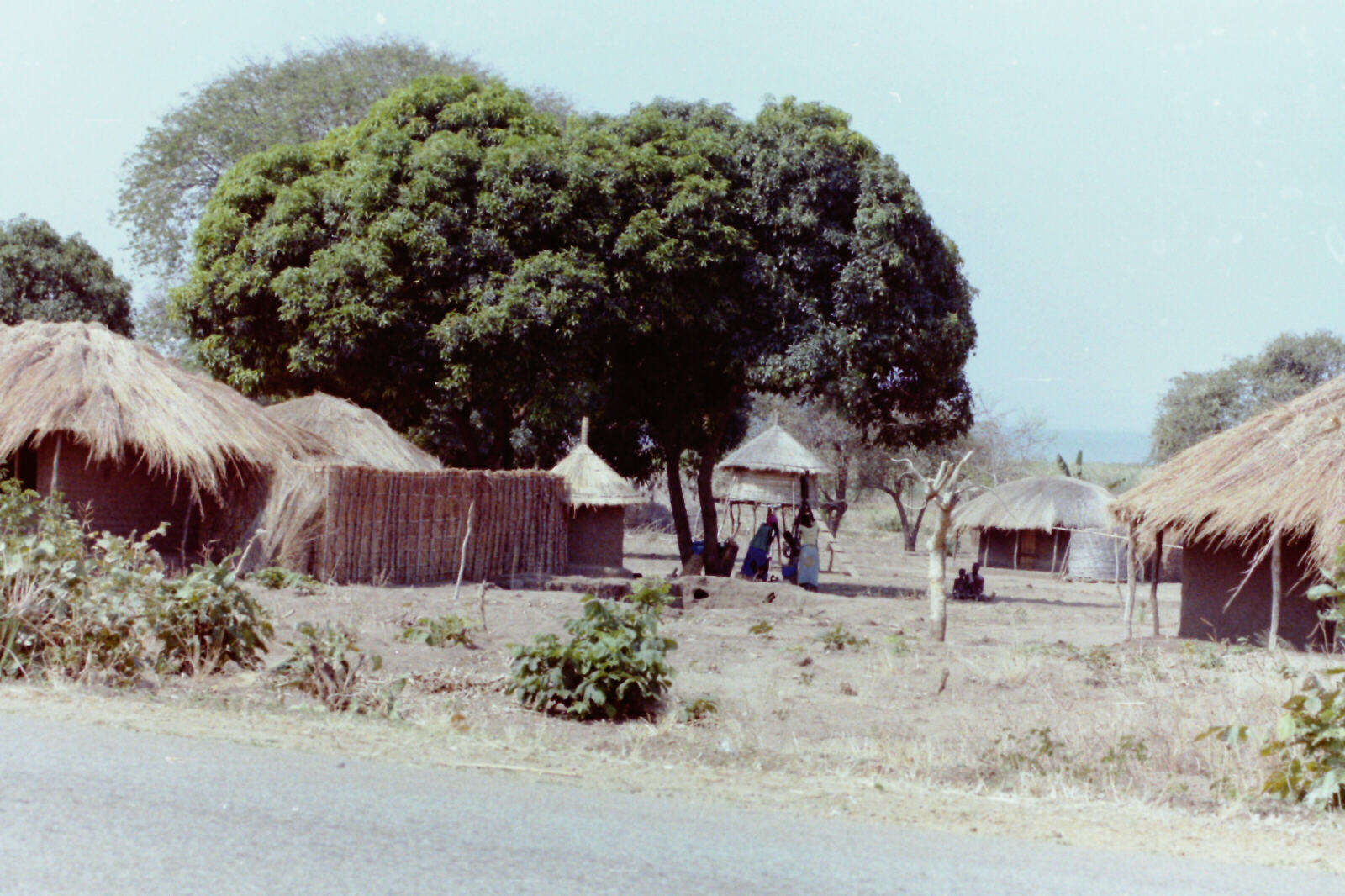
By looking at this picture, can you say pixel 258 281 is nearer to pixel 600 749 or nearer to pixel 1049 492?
pixel 600 749

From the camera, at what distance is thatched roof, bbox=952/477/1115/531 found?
3397 centimetres

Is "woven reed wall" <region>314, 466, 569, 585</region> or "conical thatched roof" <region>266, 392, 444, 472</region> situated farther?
"conical thatched roof" <region>266, 392, 444, 472</region>

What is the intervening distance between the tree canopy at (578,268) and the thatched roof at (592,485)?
1154 mm

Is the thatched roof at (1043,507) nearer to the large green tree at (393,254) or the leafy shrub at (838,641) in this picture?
the large green tree at (393,254)

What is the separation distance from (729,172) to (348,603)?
456 inches

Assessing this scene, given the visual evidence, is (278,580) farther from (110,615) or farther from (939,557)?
(939,557)

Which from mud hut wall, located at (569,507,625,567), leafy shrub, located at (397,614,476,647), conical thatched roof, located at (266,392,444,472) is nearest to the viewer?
leafy shrub, located at (397,614,476,647)

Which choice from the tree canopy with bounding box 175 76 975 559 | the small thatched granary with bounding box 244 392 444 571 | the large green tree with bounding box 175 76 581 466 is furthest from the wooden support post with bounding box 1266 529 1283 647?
the small thatched granary with bounding box 244 392 444 571

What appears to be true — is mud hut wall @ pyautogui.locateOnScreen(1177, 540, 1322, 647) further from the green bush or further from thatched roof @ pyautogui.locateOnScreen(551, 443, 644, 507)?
the green bush

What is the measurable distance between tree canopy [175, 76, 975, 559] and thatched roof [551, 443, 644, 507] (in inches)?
45.4

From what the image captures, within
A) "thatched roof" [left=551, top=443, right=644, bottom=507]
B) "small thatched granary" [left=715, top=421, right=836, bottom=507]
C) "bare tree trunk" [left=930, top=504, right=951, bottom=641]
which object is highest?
"small thatched granary" [left=715, top=421, right=836, bottom=507]

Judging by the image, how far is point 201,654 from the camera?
337 inches

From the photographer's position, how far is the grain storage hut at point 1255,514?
13992 mm

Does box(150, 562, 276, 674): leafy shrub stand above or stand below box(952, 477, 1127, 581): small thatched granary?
below
